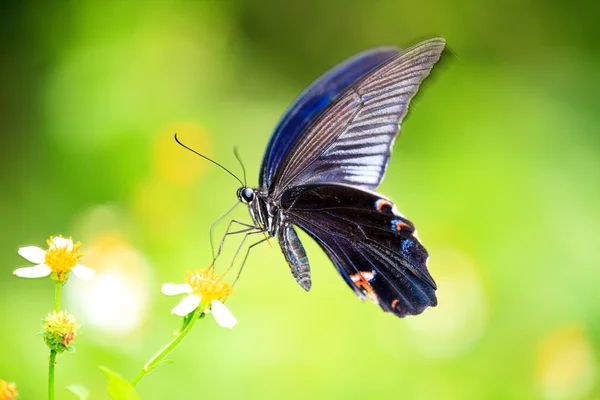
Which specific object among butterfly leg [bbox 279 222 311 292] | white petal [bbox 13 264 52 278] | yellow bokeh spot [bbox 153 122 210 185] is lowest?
white petal [bbox 13 264 52 278]

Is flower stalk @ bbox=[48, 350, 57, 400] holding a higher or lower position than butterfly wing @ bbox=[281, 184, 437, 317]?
lower

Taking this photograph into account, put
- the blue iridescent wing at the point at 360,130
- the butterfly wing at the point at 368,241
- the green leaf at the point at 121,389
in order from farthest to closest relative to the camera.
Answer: the butterfly wing at the point at 368,241, the blue iridescent wing at the point at 360,130, the green leaf at the point at 121,389

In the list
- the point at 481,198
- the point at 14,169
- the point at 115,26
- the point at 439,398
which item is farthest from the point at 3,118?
the point at 439,398

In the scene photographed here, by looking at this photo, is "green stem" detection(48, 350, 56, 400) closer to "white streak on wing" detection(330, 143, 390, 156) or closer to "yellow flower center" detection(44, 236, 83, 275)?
"yellow flower center" detection(44, 236, 83, 275)

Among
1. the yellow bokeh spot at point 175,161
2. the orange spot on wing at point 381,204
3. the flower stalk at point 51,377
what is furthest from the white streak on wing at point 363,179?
the yellow bokeh spot at point 175,161

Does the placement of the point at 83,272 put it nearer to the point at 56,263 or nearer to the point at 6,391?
the point at 56,263

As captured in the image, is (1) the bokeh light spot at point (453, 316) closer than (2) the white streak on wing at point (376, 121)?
No

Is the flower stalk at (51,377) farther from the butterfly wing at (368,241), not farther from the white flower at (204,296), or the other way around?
the butterfly wing at (368,241)

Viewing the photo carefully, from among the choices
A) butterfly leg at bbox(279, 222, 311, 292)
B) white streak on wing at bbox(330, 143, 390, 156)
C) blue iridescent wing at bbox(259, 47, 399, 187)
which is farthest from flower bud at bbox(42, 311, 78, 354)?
white streak on wing at bbox(330, 143, 390, 156)

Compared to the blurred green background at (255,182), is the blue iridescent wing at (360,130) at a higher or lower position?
lower
